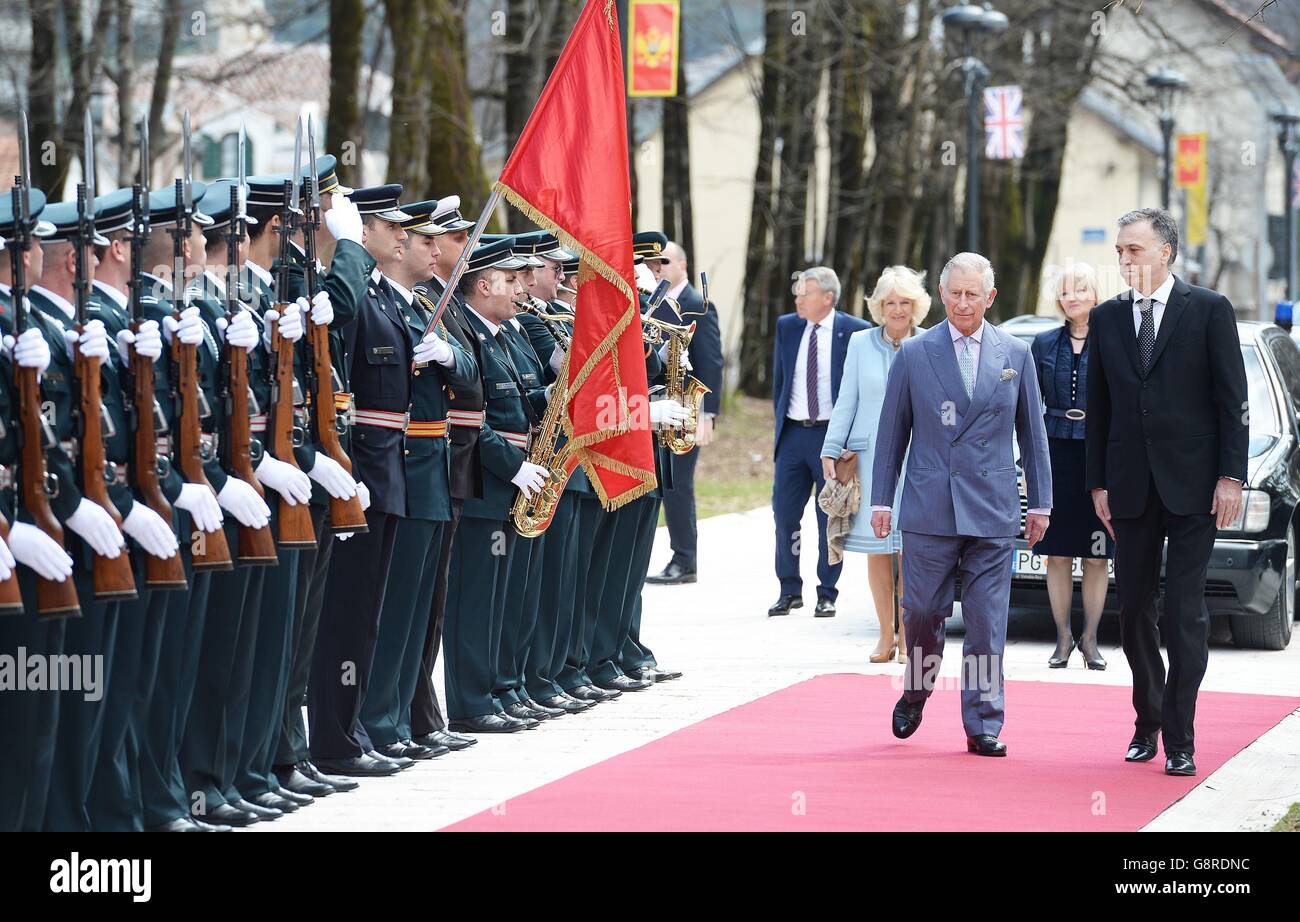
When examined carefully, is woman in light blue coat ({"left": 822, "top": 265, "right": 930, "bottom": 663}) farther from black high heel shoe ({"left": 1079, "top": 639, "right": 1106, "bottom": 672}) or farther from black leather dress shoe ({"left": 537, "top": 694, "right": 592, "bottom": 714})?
black leather dress shoe ({"left": 537, "top": 694, "right": 592, "bottom": 714})

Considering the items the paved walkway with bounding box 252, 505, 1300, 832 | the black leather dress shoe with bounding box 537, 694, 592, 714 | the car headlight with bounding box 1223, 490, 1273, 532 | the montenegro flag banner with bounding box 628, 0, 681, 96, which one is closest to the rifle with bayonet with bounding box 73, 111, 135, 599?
the paved walkway with bounding box 252, 505, 1300, 832

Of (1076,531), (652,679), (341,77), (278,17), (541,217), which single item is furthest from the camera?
(278,17)

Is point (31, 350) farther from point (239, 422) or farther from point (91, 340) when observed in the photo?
point (239, 422)

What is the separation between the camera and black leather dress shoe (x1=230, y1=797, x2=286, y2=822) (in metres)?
7.33

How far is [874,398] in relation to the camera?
Result: 1181 cm

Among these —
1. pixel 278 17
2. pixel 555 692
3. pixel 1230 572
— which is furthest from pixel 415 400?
pixel 278 17

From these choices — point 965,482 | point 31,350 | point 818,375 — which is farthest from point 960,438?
point 818,375

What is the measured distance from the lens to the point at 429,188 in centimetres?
2344

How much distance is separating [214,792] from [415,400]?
198 cm

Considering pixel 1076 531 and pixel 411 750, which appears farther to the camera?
pixel 1076 531

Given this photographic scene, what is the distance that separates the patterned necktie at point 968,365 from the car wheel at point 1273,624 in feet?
12.8

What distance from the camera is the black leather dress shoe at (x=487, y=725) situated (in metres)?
9.23

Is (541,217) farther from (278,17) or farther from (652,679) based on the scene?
(278,17)

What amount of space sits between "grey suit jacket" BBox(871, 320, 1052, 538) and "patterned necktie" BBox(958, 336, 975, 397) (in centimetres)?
3
